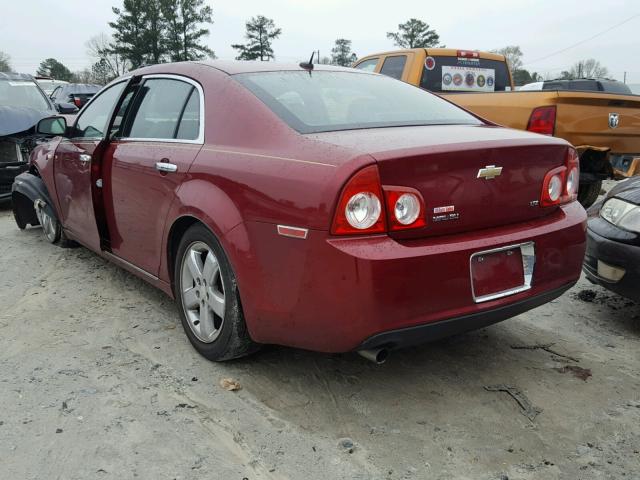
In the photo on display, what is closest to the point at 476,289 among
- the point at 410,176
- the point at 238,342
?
the point at 410,176

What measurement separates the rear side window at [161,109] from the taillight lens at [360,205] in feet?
4.05

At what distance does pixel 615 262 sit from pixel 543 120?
261 cm

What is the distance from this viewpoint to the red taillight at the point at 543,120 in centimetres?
561

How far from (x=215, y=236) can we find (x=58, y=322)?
1533 mm

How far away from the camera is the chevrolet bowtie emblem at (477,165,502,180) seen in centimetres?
255

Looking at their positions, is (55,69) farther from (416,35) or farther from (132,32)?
(416,35)

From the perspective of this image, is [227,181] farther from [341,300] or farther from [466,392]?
[466,392]

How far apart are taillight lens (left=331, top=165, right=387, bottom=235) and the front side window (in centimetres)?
246

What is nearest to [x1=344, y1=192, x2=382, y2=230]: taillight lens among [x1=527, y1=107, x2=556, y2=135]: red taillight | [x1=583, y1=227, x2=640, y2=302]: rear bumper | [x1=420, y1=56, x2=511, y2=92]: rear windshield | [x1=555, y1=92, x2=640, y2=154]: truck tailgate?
[x1=583, y1=227, x2=640, y2=302]: rear bumper

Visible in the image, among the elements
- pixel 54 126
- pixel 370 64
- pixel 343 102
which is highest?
pixel 370 64

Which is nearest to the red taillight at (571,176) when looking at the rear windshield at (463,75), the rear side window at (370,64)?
the rear windshield at (463,75)

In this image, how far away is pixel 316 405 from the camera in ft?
8.94

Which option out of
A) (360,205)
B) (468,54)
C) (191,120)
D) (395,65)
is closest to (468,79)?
(468,54)

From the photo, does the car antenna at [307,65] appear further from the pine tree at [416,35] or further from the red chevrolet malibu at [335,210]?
the pine tree at [416,35]
